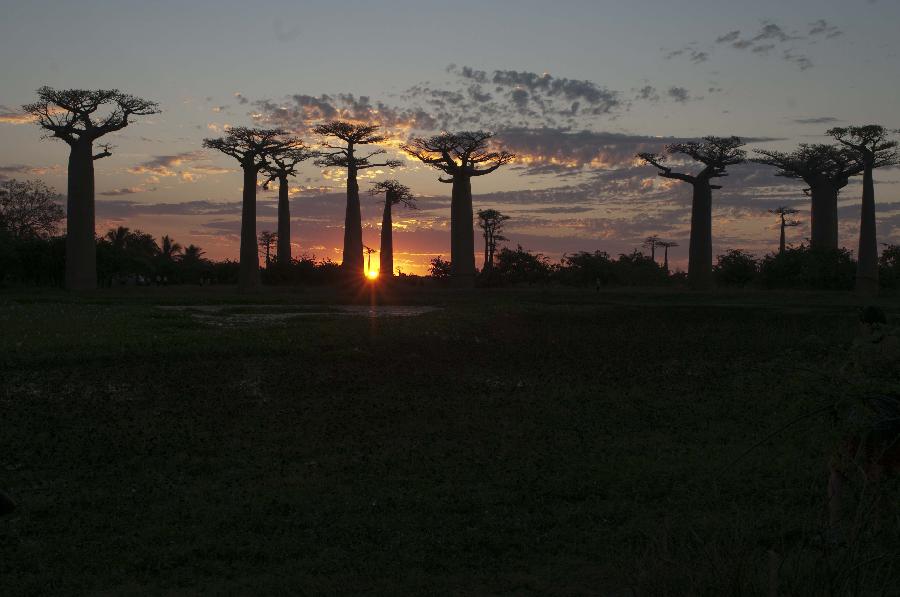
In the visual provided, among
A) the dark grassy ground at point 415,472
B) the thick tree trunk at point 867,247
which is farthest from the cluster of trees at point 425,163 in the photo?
the dark grassy ground at point 415,472

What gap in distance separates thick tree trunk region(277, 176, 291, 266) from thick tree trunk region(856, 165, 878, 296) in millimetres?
43024

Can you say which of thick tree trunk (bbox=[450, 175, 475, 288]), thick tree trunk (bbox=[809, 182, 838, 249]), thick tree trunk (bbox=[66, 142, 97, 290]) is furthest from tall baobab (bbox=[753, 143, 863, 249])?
thick tree trunk (bbox=[66, 142, 97, 290])

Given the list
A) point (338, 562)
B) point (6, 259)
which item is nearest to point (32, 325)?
point (338, 562)

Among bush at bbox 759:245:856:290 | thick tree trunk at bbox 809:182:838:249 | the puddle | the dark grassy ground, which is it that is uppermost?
thick tree trunk at bbox 809:182:838:249

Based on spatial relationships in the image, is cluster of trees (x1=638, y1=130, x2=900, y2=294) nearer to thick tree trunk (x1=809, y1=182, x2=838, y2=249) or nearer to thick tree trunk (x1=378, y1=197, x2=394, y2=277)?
thick tree trunk (x1=809, y1=182, x2=838, y2=249)

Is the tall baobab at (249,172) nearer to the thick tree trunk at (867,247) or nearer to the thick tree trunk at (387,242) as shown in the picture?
the thick tree trunk at (387,242)

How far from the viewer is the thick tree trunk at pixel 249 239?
53.0m

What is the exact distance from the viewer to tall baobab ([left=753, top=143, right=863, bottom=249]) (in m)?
59.2

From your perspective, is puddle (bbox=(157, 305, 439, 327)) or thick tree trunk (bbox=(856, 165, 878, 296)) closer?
puddle (bbox=(157, 305, 439, 327))

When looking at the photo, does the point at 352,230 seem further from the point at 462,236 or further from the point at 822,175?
the point at 822,175

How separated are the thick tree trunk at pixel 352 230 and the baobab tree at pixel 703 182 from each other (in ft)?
76.3

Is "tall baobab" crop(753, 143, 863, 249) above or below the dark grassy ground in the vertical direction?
above

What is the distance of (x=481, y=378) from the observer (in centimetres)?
1520

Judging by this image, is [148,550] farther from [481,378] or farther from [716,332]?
[716,332]
